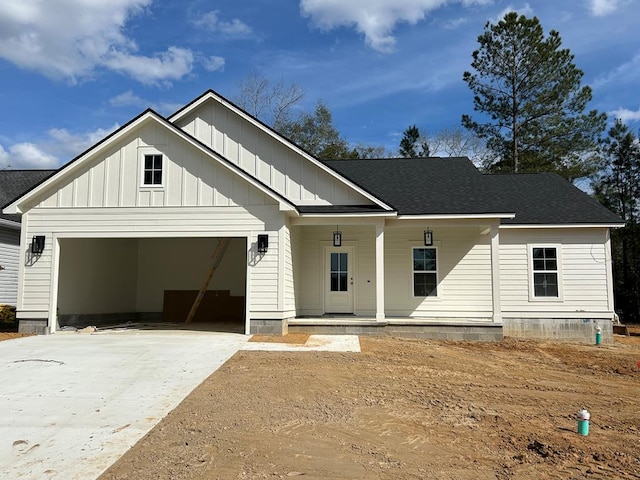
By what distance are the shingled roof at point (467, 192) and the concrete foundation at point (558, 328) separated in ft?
9.17

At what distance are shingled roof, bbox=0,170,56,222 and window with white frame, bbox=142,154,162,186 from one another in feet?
26.8

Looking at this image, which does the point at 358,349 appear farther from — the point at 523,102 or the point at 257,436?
the point at 523,102

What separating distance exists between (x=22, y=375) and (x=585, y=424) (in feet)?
25.3

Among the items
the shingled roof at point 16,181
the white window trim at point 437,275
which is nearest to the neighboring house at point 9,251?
the shingled roof at point 16,181

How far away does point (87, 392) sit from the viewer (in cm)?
678

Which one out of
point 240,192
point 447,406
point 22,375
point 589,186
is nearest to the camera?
point 447,406

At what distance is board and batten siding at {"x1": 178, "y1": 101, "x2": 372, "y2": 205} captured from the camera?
1341 cm

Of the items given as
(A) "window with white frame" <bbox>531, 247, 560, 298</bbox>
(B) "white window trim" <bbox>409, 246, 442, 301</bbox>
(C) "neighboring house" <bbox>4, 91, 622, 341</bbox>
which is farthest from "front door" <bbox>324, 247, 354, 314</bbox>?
(A) "window with white frame" <bbox>531, 247, 560, 298</bbox>

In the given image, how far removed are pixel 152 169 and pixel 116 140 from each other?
3.50 ft

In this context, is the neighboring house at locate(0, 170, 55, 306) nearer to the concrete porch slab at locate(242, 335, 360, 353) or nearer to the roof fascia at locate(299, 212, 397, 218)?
the roof fascia at locate(299, 212, 397, 218)

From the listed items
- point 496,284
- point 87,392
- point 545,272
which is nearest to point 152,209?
point 87,392

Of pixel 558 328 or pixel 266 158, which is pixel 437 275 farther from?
pixel 266 158

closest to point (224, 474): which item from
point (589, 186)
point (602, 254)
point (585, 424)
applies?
point (585, 424)

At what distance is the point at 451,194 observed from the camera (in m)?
14.2
